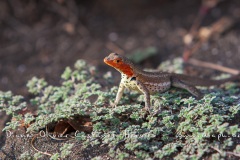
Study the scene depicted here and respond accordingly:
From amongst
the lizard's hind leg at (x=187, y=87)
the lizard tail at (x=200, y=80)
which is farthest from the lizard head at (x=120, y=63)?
the lizard tail at (x=200, y=80)

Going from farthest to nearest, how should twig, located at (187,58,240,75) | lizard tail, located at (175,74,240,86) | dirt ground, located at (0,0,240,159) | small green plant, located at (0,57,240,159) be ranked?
1. dirt ground, located at (0,0,240,159)
2. twig, located at (187,58,240,75)
3. lizard tail, located at (175,74,240,86)
4. small green plant, located at (0,57,240,159)

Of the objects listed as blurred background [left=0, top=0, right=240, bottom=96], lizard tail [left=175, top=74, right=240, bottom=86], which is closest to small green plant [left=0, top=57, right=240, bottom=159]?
lizard tail [left=175, top=74, right=240, bottom=86]

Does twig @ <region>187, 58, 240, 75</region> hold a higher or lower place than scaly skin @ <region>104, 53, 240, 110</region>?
higher

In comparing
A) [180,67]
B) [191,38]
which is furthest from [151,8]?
[180,67]

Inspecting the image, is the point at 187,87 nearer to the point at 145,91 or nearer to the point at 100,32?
the point at 145,91

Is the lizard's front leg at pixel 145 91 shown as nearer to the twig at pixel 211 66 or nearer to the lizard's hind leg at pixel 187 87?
the lizard's hind leg at pixel 187 87

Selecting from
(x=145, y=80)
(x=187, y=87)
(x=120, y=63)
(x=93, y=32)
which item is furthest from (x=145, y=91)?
(x=93, y=32)

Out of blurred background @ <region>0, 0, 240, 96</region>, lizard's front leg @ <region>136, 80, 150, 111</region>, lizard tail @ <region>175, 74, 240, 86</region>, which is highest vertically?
blurred background @ <region>0, 0, 240, 96</region>

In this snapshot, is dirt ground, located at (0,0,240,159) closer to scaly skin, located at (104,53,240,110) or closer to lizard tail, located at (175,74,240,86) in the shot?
lizard tail, located at (175,74,240,86)
